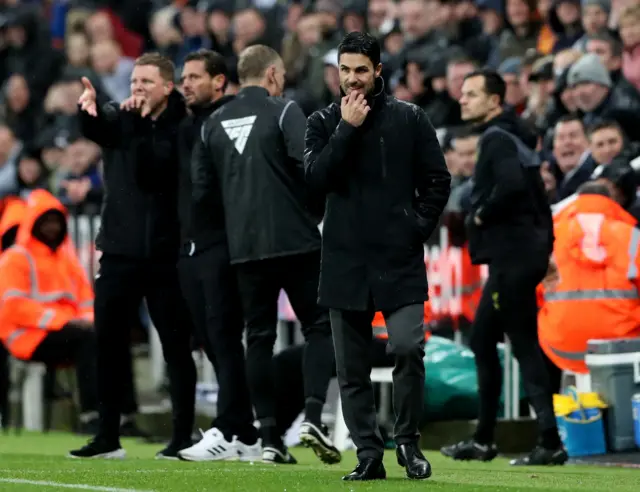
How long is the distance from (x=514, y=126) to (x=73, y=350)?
5.41 m

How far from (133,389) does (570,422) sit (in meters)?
4.43

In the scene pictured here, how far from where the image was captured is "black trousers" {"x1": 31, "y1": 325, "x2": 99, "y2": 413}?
1421 centimetres

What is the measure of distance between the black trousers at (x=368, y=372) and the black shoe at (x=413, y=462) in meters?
0.03

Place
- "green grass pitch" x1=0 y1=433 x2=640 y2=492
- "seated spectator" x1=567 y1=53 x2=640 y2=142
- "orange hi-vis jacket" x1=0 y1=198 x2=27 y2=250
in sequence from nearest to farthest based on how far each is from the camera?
1. "green grass pitch" x1=0 y1=433 x2=640 y2=492
2. "seated spectator" x1=567 y1=53 x2=640 y2=142
3. "orange hi-vis jacket" x1=0 y1=198 x2=27 y2=250

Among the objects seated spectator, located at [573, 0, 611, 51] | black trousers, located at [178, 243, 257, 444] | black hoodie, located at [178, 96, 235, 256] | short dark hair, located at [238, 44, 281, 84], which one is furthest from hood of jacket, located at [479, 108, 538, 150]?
seated spectator, located at [573, 0, 611, 51]

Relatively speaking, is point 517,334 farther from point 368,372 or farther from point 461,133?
point 461,133

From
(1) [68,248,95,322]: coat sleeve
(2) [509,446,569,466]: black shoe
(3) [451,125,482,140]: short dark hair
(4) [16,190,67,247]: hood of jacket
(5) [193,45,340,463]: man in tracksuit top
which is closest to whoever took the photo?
(5) [193,45,340,463]: man in tracksuit top

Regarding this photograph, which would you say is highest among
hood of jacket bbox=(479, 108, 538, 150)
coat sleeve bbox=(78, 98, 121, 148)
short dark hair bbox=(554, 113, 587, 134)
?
short dark hair bbox=(554, 113, 587, 134)

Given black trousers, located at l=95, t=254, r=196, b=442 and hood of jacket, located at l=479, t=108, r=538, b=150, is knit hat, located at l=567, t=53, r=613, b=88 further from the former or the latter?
black trousers, located at l=95, t=254, r=196, b=442

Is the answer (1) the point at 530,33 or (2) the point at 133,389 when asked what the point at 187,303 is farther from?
(1) the point at 530,33

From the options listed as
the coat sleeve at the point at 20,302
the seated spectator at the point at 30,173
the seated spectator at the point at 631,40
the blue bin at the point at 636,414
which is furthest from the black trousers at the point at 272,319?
the seated spectator at the point at 30,173

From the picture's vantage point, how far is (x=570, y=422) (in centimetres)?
1070

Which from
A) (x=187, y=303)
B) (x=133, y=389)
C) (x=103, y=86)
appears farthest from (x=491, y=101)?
(x=103, y=86)

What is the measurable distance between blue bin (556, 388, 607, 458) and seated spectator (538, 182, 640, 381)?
1.88ft
